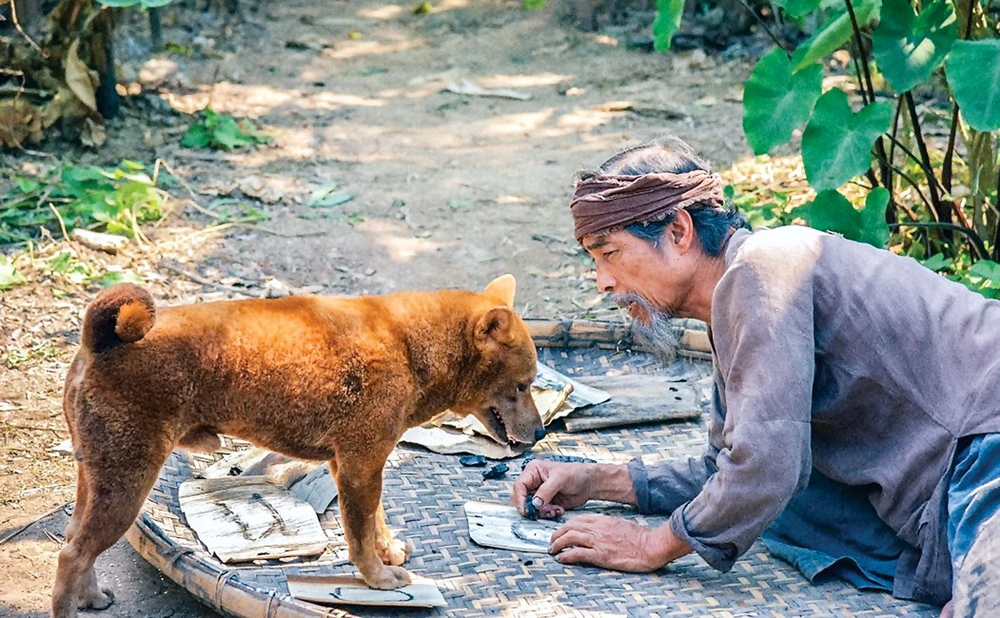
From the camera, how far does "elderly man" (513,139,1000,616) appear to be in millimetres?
3268

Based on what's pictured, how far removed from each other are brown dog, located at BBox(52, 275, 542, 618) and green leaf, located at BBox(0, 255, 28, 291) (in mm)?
3175

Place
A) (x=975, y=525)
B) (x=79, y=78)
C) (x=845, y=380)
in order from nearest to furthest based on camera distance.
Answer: (x=975, y=525), (x=845, y=380), (x=79, y=78)

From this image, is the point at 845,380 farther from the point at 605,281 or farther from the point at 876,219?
the point at 876,219

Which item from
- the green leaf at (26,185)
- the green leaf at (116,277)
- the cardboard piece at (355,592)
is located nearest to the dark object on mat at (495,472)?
the cardboard piece at (355,592)

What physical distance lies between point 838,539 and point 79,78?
662 cm

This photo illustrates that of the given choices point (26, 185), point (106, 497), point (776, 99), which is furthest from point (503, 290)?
point (26, 185)

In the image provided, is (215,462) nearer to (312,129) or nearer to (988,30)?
(988,30)

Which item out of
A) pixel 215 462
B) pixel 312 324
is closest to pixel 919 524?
pixel 312 324

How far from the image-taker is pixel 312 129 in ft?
31.5

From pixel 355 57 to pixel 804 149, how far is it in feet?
22.8

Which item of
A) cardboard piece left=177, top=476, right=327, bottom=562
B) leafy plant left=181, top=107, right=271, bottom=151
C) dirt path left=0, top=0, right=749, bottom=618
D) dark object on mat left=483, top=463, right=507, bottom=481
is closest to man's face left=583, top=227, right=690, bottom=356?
dark object on mat left=483, top=463, right=507, bottom=481

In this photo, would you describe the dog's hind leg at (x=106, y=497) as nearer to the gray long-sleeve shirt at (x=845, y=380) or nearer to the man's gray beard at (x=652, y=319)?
the man's gray beard at (x=652, y=319)

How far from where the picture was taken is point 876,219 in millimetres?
5227

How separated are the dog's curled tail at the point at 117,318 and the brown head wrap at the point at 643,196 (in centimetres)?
129
